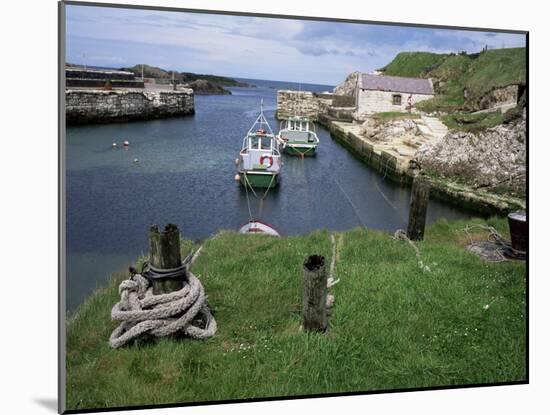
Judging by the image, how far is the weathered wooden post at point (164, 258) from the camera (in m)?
4.12

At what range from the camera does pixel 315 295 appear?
4352 millimetres

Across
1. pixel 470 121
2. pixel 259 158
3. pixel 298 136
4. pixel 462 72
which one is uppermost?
pixel 462 72

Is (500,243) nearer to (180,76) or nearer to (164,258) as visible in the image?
(164,258)

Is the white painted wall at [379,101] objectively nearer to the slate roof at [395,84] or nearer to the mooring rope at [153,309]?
the slate roof at [395,84]

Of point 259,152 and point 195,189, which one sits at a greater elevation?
point 259,152

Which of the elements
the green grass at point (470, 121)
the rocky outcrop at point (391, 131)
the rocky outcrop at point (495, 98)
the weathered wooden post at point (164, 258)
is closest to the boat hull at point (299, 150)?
the rocky outcrop at point (391, 131)

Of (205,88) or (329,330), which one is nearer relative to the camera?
(329,330)

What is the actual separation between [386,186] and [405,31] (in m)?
1.28

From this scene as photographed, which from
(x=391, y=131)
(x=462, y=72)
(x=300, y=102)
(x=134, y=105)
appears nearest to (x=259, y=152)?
(x=300, y=102)

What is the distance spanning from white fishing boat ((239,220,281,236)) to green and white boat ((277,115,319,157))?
0.67 metres

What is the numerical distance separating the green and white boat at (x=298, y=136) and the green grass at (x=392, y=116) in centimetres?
62

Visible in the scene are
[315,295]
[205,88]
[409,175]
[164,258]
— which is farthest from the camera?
[409,175]

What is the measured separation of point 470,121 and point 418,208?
93cm

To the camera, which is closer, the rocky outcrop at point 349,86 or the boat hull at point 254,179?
the boat hull at point 254,179
